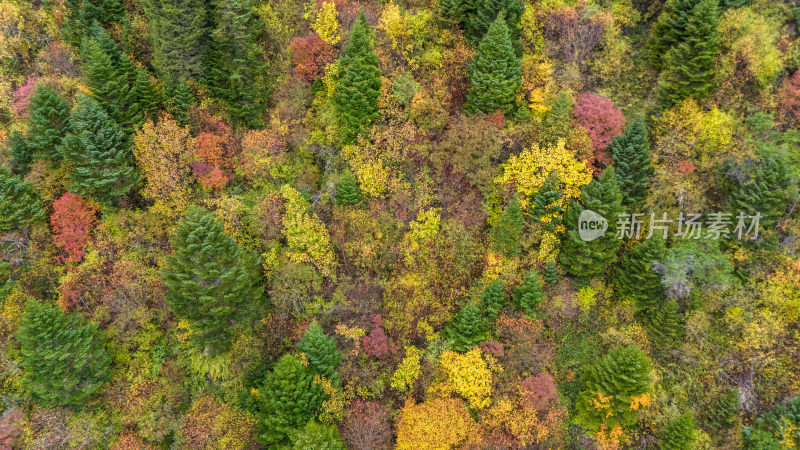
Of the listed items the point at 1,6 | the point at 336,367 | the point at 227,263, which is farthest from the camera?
the point at 1,6

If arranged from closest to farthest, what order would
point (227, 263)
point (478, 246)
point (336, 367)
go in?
point (227, 263)
point (336, 367)
point (478, 246)

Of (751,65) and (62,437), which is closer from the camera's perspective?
(62,437)

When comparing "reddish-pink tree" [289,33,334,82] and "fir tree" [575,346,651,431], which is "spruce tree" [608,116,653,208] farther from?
"reddish-pink tree" [289,33,334,82]

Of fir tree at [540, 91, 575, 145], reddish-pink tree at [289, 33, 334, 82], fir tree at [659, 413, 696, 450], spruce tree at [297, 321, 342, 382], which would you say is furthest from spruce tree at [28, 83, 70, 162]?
fir tree at [659, 413, 696, 450]

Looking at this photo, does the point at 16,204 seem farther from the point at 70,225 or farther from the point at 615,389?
the point at 615,389

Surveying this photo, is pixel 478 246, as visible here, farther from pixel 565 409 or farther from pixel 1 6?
pixel 1 6

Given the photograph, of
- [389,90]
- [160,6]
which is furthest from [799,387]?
[160,6]

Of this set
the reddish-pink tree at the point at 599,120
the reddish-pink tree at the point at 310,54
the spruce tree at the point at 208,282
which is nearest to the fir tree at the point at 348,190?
the spruce tree at the point at 208,282
